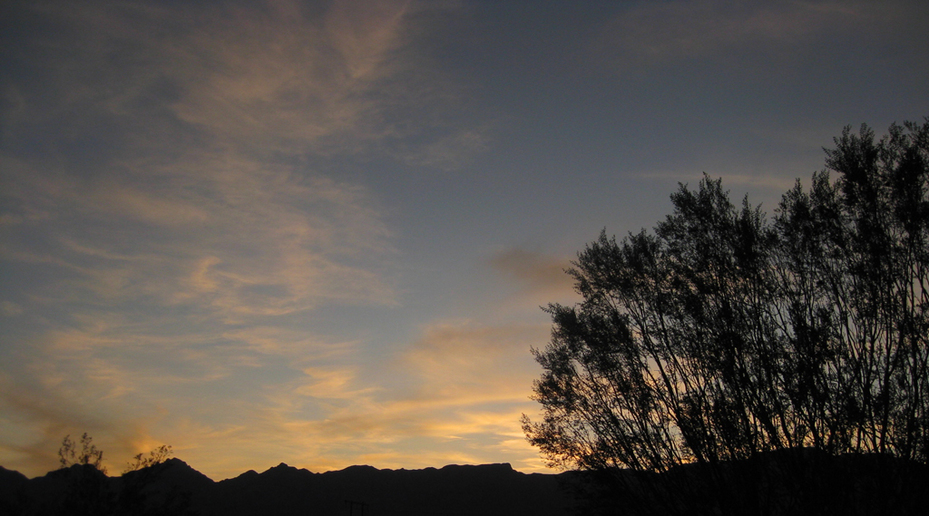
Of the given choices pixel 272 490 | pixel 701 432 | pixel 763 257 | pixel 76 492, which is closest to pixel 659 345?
pixel 701 432

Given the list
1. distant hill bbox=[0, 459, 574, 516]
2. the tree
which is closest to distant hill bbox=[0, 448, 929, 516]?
the tree

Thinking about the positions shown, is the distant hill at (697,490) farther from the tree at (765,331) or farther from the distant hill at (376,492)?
the distant hill at (376,492)

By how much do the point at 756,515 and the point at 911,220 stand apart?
385 inches

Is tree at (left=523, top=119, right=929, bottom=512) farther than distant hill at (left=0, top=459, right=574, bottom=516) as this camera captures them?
No

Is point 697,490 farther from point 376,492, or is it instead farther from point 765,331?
point 376,492

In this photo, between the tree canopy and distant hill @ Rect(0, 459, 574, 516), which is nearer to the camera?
the tree canopy

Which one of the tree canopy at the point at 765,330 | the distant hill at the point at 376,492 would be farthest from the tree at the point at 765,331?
the distant hill at the point at 376,492

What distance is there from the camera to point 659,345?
17875 mm

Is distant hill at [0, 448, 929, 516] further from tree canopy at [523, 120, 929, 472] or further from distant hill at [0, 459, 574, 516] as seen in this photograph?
distant hill at [0, 459, 574, 516]

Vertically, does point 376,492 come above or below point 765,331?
below

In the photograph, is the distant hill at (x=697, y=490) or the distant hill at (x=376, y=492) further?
the distant hill at (x=376, y=492)

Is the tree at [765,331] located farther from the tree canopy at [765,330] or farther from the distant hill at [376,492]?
the distant hill at [376,492]

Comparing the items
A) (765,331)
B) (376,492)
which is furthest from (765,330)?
(376,492)

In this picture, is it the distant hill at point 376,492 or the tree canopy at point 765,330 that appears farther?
the distant hill at point 376,492
